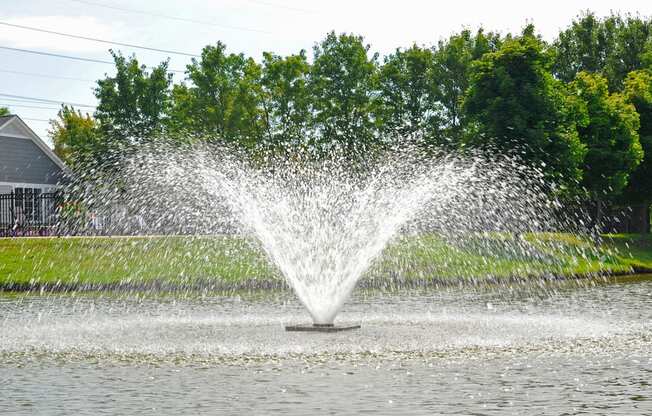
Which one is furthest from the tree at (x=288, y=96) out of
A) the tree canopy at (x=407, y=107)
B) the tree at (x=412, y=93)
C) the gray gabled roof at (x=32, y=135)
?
the gray gabled roof at (x=32, y=135)

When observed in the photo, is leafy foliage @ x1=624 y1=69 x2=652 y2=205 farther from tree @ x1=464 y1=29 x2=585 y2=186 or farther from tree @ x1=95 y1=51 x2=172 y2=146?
tree @ x1=95 y1=51 x2=172 y2=146

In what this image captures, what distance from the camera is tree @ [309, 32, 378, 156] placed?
67688 mm

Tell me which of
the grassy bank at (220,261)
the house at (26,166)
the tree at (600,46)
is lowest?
the grassy bank at (220,261)

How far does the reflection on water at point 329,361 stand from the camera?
510 inches

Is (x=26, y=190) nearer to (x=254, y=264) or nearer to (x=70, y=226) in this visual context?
(x=70, y=226)

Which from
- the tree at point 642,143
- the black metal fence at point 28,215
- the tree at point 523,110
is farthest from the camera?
the tree at point 642,143

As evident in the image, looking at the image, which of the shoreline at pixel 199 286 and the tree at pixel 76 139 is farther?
the tree at pixel 76 139

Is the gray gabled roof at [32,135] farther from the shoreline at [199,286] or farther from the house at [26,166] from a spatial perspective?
the shoreline at [199,286]

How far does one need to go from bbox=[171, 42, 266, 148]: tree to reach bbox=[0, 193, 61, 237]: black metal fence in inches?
443

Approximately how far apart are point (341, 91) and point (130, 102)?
14.1 m

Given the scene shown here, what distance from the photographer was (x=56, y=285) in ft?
114

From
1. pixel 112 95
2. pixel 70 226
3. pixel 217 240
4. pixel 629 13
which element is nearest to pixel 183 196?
pixel 70 226

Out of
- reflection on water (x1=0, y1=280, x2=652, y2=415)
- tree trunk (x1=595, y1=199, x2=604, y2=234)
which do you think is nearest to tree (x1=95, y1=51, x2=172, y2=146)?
tree trunk (x1=595, y1=199, x2=604, y2=234)

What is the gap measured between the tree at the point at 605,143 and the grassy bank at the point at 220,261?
12.3 metres
